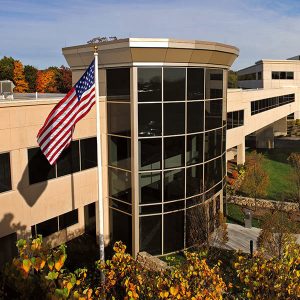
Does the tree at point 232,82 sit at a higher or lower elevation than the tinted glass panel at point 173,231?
higher

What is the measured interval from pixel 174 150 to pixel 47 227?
26.6 feet

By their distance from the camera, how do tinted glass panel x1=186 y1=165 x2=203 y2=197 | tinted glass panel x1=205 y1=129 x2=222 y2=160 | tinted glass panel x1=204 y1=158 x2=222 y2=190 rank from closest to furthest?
tinted glass panel x1=186 y1=165 x2=203 y2=197 < tinted glass panel x1=205 y1=129 x2=222 y2=160 < tinted glass panel x1=204 y1=158 x2=222 y2=190

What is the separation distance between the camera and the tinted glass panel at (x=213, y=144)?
22.7m

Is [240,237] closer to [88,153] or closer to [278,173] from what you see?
[88,153]

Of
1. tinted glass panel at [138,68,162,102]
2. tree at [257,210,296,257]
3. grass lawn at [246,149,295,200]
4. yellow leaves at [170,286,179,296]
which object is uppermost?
tinted glass panel at [138,68,162,102]

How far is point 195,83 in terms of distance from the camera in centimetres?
2089

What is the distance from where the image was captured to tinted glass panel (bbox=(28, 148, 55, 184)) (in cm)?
1764

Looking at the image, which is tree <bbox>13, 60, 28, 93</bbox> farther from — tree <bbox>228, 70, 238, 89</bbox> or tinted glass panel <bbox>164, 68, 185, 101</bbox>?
tinted glass panel <bbox>164, 68, 185, 101</bbox>

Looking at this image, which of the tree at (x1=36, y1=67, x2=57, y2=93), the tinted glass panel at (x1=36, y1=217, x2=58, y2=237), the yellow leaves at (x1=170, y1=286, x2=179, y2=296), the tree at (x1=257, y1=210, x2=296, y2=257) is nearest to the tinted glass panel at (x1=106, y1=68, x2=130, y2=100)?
the tinted glass panel at (x1=36, y1=217, x2=58, y2=237)

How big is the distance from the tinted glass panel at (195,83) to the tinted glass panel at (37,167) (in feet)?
27.5

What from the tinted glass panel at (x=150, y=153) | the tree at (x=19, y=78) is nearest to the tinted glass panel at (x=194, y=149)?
the tinted glass panel at (x=150, y=153)

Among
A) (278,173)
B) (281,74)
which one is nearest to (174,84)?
(278,173)

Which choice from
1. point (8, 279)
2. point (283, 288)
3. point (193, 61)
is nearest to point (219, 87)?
point (193, 61)

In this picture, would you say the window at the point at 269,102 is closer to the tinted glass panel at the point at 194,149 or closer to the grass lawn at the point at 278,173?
the grass lawn at the point at 278,173
